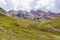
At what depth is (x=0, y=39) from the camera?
37.3m

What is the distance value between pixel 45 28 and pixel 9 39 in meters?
111

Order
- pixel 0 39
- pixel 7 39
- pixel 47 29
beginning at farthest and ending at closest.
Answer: pixel 47 29 < pixel 7 39 < pixel 0 39

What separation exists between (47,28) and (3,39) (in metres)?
113

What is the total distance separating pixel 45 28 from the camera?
493 feet

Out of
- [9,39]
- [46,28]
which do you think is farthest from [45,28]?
[9,39]

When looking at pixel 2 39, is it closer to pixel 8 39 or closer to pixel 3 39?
pixel 3 39

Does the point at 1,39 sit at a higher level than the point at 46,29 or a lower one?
lower

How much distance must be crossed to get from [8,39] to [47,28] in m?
110

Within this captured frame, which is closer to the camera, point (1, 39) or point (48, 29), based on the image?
point (1, 39)

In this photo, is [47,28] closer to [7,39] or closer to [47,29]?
[47,29]

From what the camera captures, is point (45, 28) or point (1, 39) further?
point (45, 28)

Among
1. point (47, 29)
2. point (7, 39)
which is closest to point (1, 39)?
point (7, 39)

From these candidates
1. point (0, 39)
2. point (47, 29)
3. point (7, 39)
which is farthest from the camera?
point (47, 29)

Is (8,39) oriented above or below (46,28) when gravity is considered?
below
